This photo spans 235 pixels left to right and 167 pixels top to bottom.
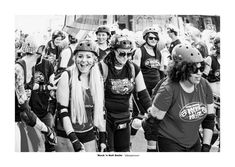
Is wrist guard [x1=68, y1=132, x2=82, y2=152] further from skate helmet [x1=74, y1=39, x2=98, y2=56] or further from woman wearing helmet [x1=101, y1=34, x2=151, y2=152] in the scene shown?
skate helmet [x1=74, y1=39, x2=98, y2=56]

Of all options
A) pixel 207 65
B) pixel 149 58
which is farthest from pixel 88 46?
pixel 207 65

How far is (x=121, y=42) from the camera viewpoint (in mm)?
2973

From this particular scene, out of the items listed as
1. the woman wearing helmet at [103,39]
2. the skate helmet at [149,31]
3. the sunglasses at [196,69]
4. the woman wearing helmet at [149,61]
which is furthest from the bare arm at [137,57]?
the sunglasses at [196,69]

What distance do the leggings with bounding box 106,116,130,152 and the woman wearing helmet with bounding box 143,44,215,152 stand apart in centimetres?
24

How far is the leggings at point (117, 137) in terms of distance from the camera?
2.98 metres

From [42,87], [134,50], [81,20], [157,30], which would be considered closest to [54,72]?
[42,87]

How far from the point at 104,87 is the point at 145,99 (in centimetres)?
39

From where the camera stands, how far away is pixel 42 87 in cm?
304

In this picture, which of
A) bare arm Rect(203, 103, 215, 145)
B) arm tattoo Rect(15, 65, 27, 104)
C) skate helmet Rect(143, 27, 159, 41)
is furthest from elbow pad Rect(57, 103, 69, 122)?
bare arm Rect(203, 103, 215, 145)

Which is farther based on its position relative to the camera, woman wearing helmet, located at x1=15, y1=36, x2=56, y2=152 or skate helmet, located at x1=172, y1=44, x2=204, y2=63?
woman wearing helmet, located at x1=15, y1=36, x2=56, y2=152

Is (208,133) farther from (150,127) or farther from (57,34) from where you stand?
(57,34)

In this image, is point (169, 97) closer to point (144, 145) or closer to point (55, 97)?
point (144, 145)

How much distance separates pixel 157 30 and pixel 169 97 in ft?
2.25

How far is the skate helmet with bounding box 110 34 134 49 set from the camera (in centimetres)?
297
